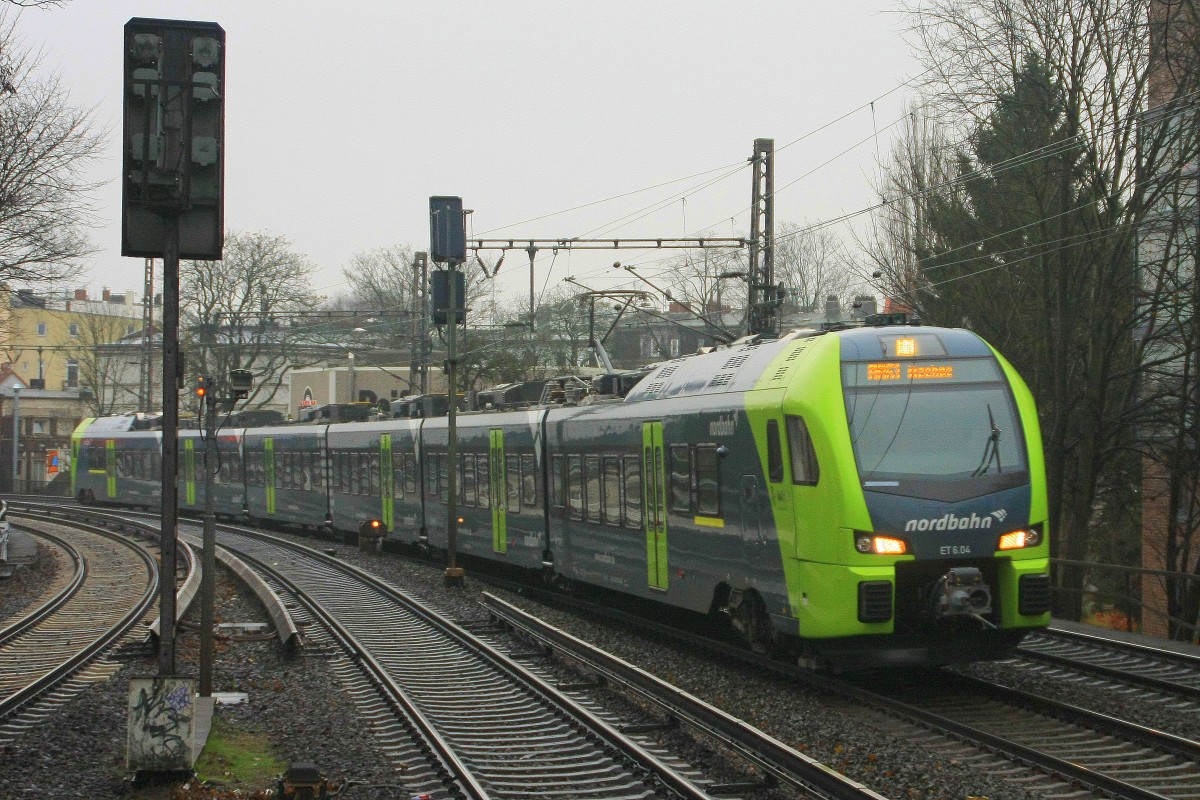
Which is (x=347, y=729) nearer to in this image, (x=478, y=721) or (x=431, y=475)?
(x=478, y=721)

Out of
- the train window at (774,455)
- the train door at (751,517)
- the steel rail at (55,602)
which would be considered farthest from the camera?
the steel rail at (55,602)

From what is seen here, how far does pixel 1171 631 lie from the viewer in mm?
21016

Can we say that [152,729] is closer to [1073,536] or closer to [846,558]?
[846,558]

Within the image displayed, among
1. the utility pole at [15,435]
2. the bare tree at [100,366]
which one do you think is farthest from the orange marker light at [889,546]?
the utility pole at [15,435]

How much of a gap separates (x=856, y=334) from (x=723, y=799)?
470 cm

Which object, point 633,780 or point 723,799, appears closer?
point 723,799

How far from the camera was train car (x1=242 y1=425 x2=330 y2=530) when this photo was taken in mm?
33250

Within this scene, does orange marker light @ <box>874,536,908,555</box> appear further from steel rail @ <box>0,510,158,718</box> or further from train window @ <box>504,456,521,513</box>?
train window @ <box>504,456,521,513</box>

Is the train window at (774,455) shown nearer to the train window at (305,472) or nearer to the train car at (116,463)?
the train window at (305,472)

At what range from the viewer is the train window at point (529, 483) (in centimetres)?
2003

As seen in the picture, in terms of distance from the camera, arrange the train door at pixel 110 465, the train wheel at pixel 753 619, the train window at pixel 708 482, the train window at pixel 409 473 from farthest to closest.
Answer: the train door at pixel 110 465, the train window at pixel 409 473, the train window at pixel 708 482, the train wheel at pixel 753 619

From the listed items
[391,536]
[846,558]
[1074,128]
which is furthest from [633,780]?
[391,536]

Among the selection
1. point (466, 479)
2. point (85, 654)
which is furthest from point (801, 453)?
point (466, 479)

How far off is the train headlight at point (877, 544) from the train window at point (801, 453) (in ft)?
1.93
